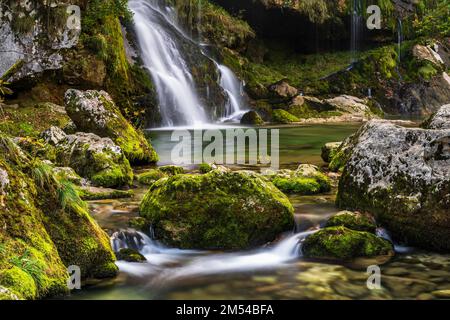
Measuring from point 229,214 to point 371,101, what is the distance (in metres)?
24.1

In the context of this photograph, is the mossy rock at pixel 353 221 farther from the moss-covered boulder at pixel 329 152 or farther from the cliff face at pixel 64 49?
the cliff face at pixel 64 49

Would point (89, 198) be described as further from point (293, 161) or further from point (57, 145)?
point (293, 161)

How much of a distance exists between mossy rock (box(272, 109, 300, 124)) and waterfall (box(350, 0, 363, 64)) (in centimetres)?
1081

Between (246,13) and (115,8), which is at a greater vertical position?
(246,13)

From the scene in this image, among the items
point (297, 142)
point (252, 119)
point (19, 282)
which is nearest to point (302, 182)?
point (19, 282)

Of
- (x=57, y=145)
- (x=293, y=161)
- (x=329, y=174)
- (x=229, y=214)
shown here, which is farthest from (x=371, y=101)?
(x=229, y=214)

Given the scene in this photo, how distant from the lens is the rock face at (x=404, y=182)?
537 centimetres

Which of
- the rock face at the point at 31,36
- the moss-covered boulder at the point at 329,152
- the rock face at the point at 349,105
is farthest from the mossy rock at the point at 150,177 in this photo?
the rock face at the point at 349,105

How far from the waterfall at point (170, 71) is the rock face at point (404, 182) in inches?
498

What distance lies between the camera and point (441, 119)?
7660 mm

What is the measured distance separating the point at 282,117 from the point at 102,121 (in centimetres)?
1318

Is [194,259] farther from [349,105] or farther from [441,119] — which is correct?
[349,105]

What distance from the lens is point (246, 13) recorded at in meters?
28.7

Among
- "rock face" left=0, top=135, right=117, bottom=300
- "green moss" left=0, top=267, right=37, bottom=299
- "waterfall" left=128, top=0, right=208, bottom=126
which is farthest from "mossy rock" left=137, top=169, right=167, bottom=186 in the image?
"waterfall" left=128, top=0, right=208, bottom=126
